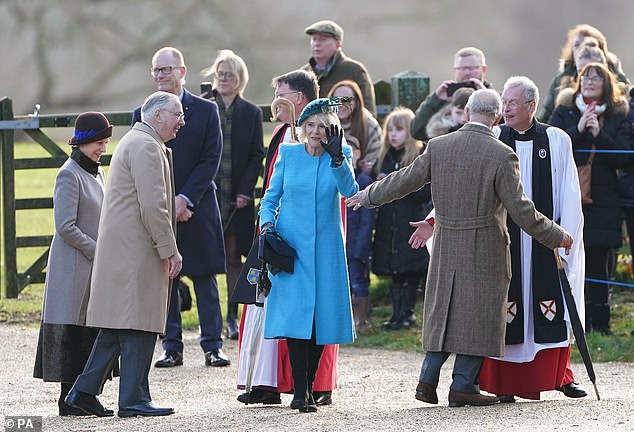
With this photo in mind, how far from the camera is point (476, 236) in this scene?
20.6ft

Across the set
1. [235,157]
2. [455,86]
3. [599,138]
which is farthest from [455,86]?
[235,157]

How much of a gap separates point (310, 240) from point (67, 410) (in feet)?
4.92

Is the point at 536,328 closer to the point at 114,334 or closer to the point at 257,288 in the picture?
the point at 257,288

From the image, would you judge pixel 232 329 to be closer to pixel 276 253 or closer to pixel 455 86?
pixel 455 86

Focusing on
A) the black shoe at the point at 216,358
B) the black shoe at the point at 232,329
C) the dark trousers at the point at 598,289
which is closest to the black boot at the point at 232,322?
the black shoe at the point at 232,329

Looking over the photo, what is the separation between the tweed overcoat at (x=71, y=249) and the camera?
→ 6.45 m

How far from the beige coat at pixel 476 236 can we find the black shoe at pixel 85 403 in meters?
1.67

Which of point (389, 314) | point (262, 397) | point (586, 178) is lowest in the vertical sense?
point (262, 397)

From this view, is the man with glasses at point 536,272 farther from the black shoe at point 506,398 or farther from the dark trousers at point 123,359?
the dark trousers at point 123,359

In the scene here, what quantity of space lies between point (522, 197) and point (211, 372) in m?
2.70

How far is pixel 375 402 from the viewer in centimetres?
700

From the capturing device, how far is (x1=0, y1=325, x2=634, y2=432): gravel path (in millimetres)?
5844

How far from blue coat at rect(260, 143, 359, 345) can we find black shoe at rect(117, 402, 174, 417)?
0.64 m

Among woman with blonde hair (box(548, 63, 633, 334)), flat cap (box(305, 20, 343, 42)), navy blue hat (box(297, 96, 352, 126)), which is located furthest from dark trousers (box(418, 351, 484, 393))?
flat cap (box(305, 20, 343, 42))
